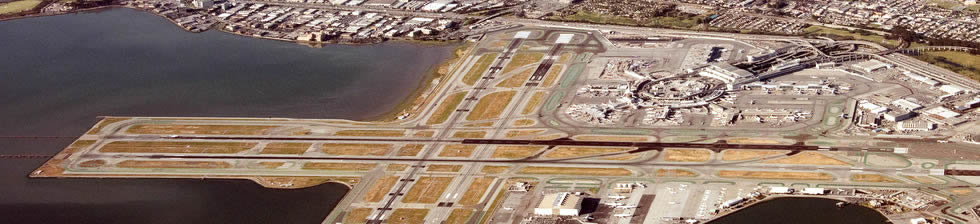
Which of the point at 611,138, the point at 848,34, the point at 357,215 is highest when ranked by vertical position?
the point at 848,34

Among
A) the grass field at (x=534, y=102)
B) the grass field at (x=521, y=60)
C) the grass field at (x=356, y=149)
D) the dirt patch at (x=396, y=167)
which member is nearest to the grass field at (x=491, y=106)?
the grass field at (x=534, y=102)

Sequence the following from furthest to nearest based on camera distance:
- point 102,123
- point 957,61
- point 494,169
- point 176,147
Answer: point 957,61 < point 102,123 < point 176,147 < point 494,169

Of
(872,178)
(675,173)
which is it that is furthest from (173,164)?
(872,178)

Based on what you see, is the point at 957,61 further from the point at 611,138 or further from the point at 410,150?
the point at 410,150

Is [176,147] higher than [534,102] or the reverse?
the reverse

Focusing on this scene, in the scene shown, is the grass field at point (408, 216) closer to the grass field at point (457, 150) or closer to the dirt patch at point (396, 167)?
the dirt patch at point (396, 167)

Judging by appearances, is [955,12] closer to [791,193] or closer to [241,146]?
[791,193]

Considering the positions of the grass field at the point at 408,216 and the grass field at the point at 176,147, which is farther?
the grass field at the point at 176,147
